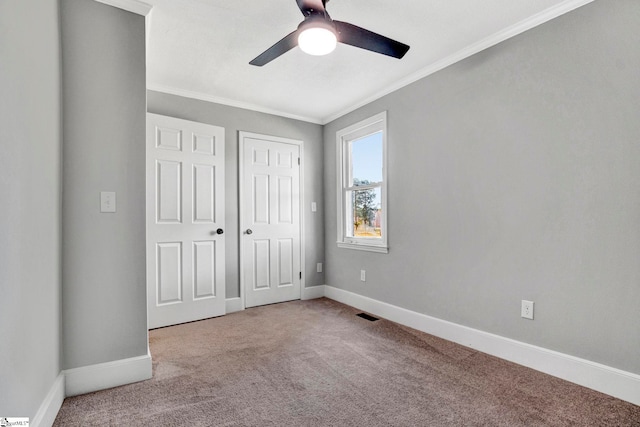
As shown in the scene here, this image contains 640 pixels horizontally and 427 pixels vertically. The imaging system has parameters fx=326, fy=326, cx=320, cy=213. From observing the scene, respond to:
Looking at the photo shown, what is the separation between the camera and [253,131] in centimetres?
387

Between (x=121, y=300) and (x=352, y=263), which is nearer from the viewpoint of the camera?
(x=121, y=300)

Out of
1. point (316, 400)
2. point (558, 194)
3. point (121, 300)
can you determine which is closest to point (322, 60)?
point (558, 194)

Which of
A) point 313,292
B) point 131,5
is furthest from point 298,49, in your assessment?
point 313,292

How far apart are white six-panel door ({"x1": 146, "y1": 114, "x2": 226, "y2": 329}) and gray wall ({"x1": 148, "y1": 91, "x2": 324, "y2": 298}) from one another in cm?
14

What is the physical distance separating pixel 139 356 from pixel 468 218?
2.61m

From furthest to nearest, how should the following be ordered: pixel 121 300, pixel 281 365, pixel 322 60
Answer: pixel 322 60, pixel 281 365, pixel 121 300

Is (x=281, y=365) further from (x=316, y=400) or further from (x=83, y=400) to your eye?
(x=83, y=400)

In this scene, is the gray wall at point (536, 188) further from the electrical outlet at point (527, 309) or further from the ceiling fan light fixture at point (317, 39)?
the ceiling fan light fixture at point (317, 39)

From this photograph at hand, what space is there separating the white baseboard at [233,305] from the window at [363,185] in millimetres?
1386

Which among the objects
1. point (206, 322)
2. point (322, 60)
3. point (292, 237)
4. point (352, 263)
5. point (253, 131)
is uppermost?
point (322, 60)
